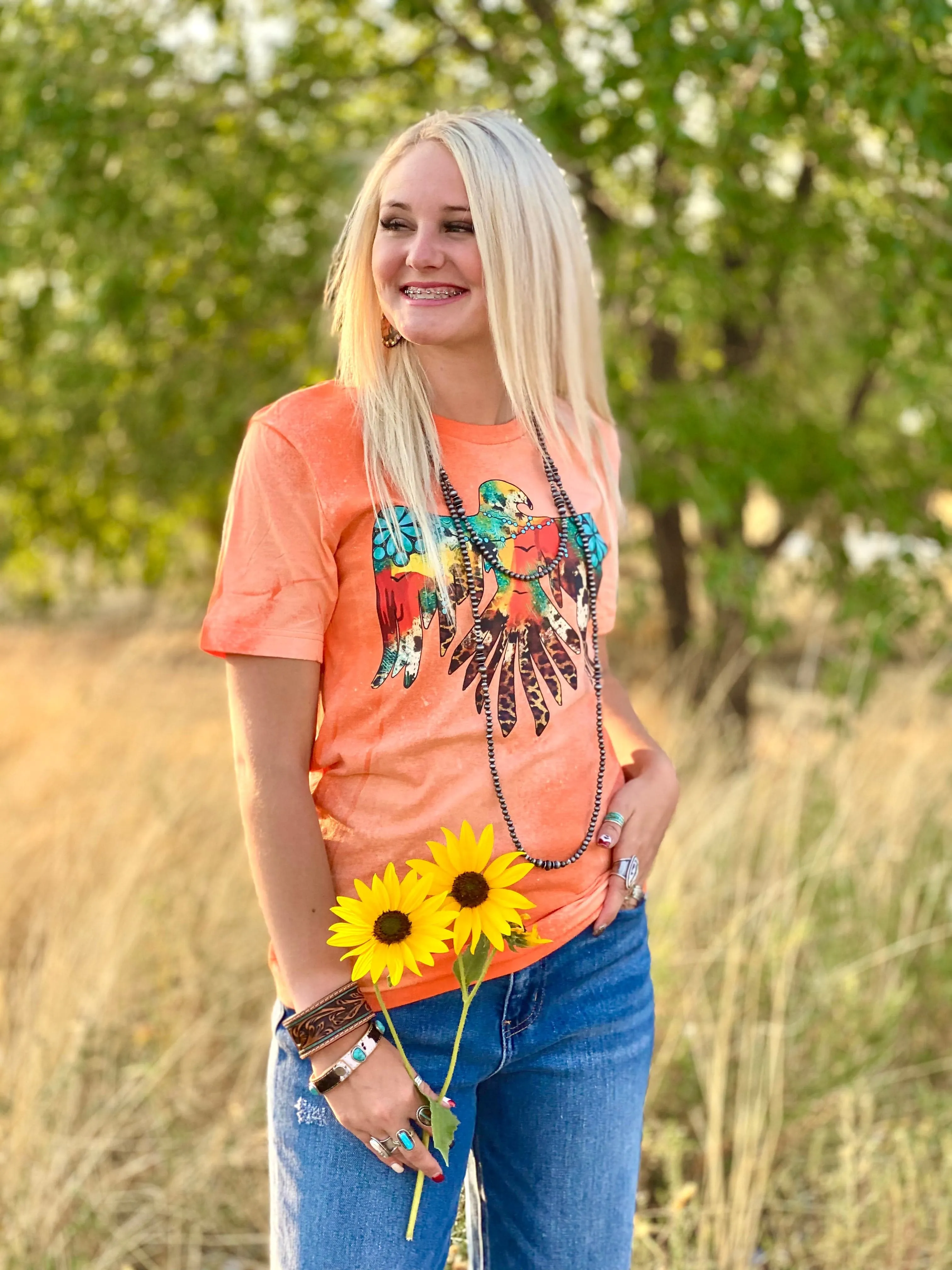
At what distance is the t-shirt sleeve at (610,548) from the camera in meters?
1.58

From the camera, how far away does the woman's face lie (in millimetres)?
1396

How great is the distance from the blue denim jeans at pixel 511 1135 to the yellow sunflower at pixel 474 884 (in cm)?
13

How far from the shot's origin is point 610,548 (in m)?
1.59

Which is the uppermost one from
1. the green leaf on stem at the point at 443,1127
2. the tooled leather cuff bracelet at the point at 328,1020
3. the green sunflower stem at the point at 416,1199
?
the tooled leather cuff bracelet at the point at 328,1020

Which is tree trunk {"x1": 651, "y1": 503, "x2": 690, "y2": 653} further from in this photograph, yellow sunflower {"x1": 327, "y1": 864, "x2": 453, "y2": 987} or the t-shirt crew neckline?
yellow sunflower {"x1": 327, "y1": 864, "x2": 453, "y2": 987}

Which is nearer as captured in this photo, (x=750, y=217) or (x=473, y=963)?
(x=473, y=963)

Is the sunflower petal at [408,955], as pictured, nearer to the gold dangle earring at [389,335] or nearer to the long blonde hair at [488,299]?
the long blonde hair at [488,299]

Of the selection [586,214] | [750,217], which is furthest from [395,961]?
[586,214]

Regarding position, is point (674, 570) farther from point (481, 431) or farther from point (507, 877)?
point (507, 877)

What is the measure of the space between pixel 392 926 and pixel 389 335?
0.71 m

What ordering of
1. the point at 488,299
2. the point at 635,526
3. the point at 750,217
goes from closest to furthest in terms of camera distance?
the point at 488,299
the point at 750,217
the point at 635,526

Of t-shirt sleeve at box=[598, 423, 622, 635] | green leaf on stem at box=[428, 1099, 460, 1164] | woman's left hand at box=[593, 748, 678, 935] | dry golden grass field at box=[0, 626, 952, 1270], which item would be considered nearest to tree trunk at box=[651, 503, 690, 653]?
dry golden grass field at box=[0, 626, 952, 1270]

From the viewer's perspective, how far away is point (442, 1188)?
4.24 feet

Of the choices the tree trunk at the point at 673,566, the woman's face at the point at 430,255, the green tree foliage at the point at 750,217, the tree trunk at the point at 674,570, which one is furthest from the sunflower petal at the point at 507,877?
the tree trunk at the point at 673,566
